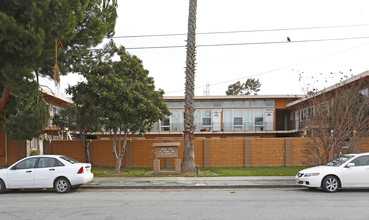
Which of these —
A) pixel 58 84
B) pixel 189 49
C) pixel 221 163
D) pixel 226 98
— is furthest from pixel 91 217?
pixel 226 98

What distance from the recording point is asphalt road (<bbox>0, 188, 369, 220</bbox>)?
8.14 metres

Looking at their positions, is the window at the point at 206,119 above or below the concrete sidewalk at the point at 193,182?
above

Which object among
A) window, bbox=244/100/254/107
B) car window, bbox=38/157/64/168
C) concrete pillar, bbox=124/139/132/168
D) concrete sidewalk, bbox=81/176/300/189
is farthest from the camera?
window, bbox=244/100/254/107

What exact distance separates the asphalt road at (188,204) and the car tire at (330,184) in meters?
0.27

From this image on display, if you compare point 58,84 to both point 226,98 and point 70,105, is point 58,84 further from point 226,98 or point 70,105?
→ point 226,98

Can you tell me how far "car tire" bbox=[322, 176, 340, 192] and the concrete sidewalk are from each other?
5.62 ft

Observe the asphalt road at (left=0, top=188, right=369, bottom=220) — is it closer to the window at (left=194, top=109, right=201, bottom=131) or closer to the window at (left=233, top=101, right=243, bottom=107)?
the window at (left=194, top=109, right=201, bottom=131)

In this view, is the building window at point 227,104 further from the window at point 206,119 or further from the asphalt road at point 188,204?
the asphalt road at point 188,204

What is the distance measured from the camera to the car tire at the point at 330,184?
38.3ft

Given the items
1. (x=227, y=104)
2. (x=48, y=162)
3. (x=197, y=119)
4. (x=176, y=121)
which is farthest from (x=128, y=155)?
(x=227, y=104)

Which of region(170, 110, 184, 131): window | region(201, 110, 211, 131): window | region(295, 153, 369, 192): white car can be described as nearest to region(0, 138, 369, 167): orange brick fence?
region(295, 153, 369, 192): white car

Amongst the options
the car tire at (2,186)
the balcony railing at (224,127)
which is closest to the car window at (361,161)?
the car tire at (2,186)

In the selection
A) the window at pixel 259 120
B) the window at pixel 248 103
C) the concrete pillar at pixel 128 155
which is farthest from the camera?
the window at pixel 248 103

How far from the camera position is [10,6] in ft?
45.3
